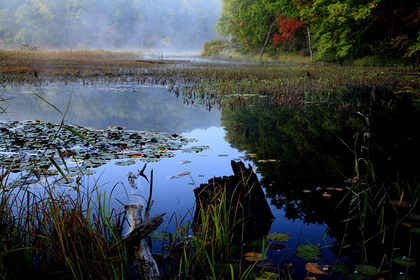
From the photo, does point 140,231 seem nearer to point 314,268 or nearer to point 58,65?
point 314,268

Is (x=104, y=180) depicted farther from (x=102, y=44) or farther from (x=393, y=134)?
(x=102, y=44)

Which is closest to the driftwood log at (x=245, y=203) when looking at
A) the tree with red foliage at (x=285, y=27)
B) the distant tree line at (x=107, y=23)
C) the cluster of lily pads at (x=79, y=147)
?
the cluster of lily pads at (x=79, y=147)

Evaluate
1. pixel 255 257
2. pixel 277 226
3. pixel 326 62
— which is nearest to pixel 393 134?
pixel 277 226

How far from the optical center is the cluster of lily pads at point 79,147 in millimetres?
4922

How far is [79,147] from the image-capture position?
19.7ft

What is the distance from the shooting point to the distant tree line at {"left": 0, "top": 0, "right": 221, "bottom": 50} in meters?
66.6

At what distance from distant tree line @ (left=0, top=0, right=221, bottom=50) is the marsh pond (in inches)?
2212

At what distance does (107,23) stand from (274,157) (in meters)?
88.3

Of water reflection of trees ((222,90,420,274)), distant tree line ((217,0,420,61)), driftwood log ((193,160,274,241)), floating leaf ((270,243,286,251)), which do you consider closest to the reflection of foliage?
water reflection of trees ((222,90,420,274))

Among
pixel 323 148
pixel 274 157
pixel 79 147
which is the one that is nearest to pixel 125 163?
pixel 79 147

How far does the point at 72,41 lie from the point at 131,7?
21.8m

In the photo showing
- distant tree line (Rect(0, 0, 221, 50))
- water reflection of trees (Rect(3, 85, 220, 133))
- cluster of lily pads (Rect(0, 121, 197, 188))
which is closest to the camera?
cluster of lily pads (Rect(0, 121, 197, 188))

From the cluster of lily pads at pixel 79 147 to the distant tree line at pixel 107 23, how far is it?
188 ft

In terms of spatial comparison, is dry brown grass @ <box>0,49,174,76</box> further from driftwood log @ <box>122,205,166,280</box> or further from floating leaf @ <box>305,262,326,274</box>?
floating leaf @ <box>305,262,326,274</box>
